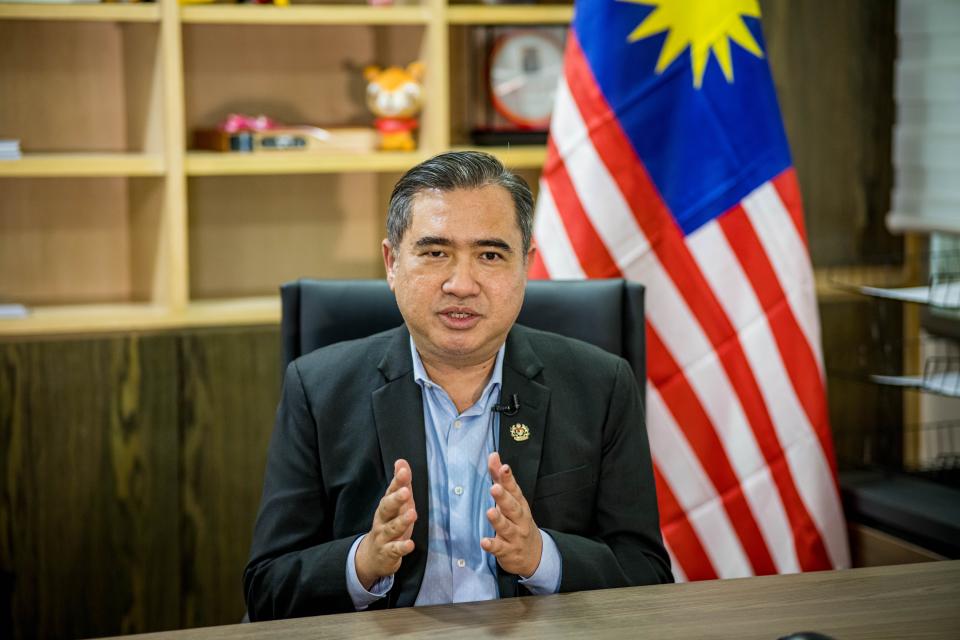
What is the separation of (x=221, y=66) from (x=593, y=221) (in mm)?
1313

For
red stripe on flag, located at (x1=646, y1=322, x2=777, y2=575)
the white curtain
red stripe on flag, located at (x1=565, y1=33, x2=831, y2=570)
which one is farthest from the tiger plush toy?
the white curtain

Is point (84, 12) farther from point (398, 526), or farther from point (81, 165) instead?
point (398, 526)

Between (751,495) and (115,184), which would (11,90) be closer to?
(115,184)

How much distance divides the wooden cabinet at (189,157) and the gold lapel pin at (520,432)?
1.50 m

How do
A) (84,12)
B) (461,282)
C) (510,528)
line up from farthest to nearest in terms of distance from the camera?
(84,12) → (461,282) → (510,528)

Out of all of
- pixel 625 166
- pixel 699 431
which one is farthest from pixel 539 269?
pixel 699 431

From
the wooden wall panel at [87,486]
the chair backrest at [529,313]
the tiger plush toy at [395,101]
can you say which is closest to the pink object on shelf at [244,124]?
the tiger plush toy at [395,101]

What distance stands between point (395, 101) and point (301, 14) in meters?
0.33

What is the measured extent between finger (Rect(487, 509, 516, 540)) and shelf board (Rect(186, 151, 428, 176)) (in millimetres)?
1753

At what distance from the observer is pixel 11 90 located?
3.03 metres

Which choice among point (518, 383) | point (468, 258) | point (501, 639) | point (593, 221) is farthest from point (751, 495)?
point (501, 639)

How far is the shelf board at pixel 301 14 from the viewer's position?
2.88m

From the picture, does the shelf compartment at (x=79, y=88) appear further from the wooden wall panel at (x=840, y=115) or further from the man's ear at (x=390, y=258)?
the wooden wall panel at (x=840, y=115)

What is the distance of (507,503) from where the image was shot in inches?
55.4
